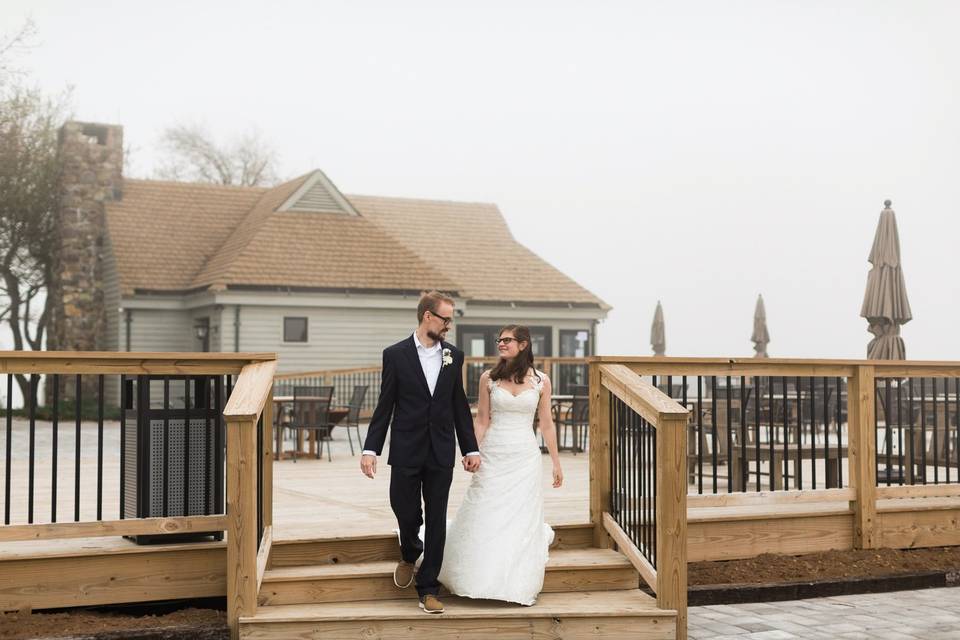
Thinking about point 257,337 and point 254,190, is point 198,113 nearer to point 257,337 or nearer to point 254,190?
point 254,190

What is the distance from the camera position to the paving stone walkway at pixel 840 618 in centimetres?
692

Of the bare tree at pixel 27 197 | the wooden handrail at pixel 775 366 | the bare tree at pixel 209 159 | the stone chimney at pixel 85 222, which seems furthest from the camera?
the bare tree at pixel 209 159

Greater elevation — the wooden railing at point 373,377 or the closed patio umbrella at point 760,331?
the closed patio umbrella at point 760,331

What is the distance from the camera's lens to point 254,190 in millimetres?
32844

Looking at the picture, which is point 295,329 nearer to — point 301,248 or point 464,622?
point 301,248

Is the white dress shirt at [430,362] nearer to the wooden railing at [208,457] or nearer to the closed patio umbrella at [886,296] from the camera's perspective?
the wooden railing at [208,457]

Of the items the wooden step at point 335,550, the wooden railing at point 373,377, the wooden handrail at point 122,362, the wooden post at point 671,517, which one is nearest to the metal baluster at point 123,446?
the wooden handrail at point 122,362

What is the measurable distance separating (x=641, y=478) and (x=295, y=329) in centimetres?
2070

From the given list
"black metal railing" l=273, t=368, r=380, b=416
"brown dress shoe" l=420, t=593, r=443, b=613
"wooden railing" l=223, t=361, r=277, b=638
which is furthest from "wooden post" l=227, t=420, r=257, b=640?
"black metal railing" l=273, t=368, r=380, b=416

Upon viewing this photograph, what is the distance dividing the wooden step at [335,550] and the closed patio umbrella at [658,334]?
1958cm

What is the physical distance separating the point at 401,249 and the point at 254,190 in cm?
590

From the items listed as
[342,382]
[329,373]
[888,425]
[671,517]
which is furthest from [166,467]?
[342,382]

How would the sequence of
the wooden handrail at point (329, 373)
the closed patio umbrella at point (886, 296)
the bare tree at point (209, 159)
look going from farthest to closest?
the bare tree at point (209, 159)
the wooden handrail at point (329, 373)
the closed patio umbrella at point (886, 296)

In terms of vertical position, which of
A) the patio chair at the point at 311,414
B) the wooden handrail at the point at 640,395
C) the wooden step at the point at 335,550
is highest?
the wooden handrail at the point at 640,395
